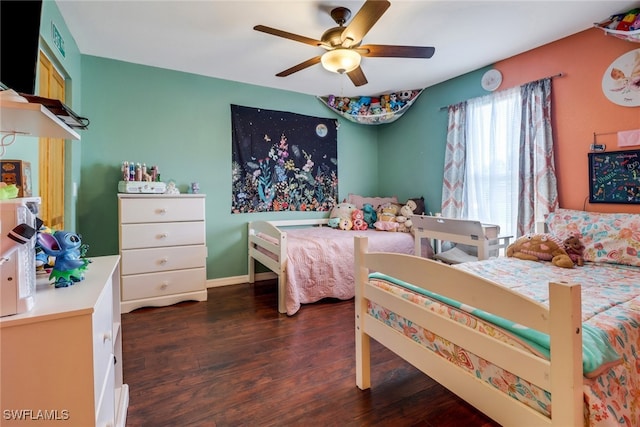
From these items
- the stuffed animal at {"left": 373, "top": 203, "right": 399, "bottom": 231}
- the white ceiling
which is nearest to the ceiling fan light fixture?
the white ceiling

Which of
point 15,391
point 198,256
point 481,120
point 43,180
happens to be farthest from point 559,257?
point 43,180

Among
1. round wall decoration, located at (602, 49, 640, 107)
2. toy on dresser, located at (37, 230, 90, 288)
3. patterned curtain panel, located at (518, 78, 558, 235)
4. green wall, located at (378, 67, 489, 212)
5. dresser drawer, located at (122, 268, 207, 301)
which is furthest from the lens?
green wall, located at (378, 67, 489, 212)

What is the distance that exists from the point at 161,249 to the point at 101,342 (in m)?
2.07

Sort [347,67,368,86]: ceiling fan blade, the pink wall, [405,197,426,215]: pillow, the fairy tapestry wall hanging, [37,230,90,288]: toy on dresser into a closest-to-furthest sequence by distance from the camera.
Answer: [37,230,90,288]: toy on dresser → the pink wall → [347,67,368,86]: ceiling fan blade → the fairy tapestry wall hanging → [405,197,426,215]: pillow

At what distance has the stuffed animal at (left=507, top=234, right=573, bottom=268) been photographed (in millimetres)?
2035

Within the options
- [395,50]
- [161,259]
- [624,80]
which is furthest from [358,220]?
[624,80]

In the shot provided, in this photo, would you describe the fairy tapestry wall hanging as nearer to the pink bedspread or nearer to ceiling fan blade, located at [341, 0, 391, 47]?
the pink bedspread

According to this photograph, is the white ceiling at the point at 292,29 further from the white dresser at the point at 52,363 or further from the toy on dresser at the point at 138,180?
the white dresser at the point at 52,363

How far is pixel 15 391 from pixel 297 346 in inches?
62.4

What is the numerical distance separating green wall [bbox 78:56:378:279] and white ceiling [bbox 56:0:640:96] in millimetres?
197

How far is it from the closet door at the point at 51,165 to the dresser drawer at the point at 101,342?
4.62 feet

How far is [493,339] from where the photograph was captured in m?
1.02

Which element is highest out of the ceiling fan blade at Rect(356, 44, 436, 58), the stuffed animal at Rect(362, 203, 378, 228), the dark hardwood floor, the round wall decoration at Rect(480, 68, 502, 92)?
the round wall decoration at Rect(480, 68, 502, 92)

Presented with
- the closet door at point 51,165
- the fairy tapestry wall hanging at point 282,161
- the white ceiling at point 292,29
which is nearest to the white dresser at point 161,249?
the closet door at point 51,165
